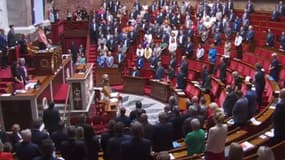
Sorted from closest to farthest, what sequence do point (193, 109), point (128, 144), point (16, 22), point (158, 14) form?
point (128, 144), point (193, 109), point (16, 22), point (158, 14)

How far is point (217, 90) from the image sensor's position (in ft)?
38.9

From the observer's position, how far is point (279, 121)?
5.91 m

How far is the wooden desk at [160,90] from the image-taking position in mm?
13828

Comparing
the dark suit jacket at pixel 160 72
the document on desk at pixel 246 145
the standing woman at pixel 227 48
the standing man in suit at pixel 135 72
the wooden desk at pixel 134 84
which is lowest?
the wooden desk at pixel 134 84

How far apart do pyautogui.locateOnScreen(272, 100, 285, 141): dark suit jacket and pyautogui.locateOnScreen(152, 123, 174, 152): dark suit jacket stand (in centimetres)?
151

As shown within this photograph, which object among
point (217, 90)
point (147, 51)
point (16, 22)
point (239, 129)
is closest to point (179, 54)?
point (147, 51)

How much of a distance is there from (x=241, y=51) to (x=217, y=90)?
8.99 ft

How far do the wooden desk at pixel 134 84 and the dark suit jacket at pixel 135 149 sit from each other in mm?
10198

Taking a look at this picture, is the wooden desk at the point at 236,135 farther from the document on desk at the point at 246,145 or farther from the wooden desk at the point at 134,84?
the wooden desk at the point at 134,84

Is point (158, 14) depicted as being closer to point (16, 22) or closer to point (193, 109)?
point (16, 22)

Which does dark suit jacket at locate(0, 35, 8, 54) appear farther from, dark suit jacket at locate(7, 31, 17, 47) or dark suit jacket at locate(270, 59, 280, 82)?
dark suit jacket at locate(270, 59, 280, 82)

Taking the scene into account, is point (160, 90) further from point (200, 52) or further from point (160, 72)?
point (200, 52)

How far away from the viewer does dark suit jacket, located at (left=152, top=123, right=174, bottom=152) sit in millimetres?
6035

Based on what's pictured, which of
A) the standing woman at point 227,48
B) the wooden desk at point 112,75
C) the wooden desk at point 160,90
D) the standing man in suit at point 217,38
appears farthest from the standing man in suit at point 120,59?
the standing woman at point 227,48
